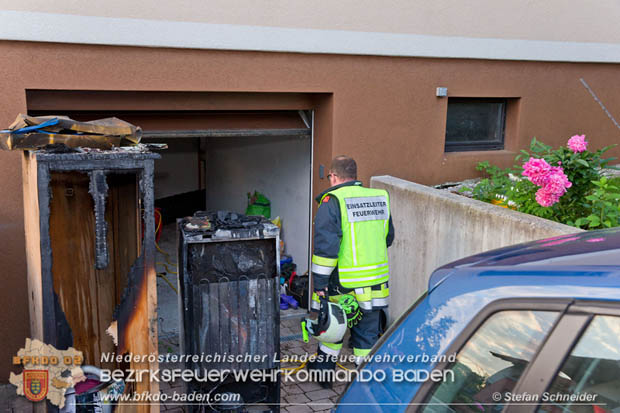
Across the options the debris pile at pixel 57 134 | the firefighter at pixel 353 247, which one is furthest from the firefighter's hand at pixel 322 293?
the debris pile at pixel 57 134

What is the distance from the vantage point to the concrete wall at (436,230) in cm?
452

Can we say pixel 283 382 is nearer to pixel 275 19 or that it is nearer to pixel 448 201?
pixel 448 201

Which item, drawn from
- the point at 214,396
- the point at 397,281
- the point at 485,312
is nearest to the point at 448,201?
the point at 397,281

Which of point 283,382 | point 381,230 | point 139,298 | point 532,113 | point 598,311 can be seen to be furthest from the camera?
point 532,113

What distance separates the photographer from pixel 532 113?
726cm

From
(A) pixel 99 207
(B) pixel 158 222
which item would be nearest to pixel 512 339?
(A) pixel 99 207

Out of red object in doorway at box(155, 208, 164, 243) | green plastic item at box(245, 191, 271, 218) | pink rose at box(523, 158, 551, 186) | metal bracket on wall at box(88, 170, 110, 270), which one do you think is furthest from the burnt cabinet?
red object in doorway at box(155, 208, 164, 243)

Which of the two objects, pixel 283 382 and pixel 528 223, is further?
pixel 283 382

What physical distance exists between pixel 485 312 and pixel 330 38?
14.8 ft

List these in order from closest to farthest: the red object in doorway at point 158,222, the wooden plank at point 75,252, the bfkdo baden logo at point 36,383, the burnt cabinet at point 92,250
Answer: the burnt cabinet at point 92,250, the bfkdo baden logo at point 36,383, the wooden plank at point 75,252, the red object in doorway at point 158,222

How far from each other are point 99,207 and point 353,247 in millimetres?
A: 2147

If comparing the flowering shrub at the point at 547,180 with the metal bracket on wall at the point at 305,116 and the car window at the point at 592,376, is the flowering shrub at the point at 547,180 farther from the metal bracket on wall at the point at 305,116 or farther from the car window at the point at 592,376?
the car window at the point at 592,376

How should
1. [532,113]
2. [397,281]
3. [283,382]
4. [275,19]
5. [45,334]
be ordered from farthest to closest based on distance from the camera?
[532,113]
[397,281]
[275,19]
[283,382]
[45,334]

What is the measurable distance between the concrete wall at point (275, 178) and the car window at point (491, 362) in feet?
16.4
